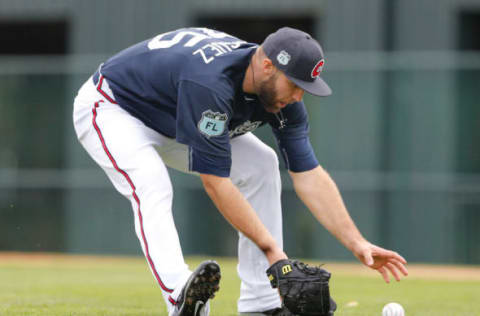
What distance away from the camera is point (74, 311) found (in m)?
6.14

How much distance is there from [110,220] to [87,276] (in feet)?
14.3

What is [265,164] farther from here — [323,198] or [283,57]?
[283,57]

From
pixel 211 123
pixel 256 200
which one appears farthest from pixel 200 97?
pixel 256 200

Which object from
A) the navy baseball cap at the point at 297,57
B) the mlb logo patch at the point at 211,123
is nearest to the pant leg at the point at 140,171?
the mlb logo patch at the point at 211,123

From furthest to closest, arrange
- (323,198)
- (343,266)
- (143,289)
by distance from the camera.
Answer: (343,266) → (143,289) → (323,198)

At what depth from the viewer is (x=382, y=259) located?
215 inches

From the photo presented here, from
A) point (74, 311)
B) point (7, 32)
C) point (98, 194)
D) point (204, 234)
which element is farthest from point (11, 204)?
point (74, 311)

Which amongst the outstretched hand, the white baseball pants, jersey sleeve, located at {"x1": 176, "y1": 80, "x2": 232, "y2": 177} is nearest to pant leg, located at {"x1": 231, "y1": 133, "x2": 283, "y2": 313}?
the white baseball pants

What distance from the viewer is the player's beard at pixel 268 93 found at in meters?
5.07

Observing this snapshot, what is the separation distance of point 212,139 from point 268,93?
1.36ft

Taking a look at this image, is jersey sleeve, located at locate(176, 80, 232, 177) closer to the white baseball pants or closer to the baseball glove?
the white baseball pants

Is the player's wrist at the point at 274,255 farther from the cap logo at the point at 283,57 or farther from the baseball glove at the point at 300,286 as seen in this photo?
the cap logo at the point at 283,57

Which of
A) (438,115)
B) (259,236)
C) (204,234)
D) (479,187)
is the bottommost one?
(204,234)

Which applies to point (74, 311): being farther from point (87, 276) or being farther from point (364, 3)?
point (364, 3)
